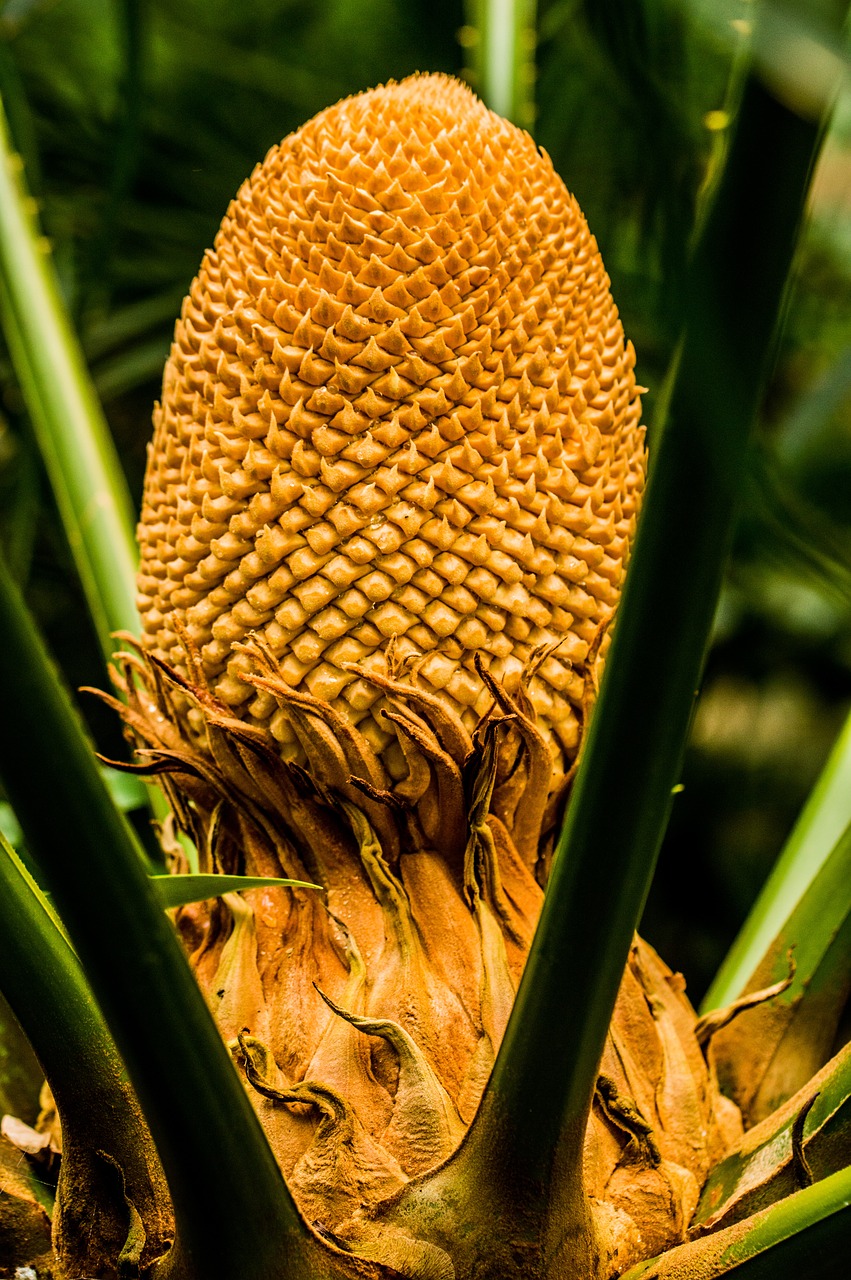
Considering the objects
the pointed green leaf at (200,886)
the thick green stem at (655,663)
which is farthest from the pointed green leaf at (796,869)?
the pointed green leaf at (200,886)

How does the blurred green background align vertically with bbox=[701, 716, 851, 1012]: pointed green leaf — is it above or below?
above

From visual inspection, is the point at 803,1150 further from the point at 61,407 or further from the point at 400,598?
the point at 61,407

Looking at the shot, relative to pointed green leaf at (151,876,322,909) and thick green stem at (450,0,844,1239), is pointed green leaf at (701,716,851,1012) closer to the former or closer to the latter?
thick green stem at (450,0,844,1239)

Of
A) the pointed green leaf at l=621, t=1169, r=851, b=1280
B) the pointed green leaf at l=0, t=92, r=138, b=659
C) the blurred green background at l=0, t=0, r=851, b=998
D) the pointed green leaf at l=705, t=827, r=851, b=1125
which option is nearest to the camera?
the pointed green leaf at l=621, t=1169, r=851, b=1280

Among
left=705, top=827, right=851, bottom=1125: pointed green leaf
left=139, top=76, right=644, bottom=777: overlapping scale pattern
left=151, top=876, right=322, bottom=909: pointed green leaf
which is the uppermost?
left=139, top=76, right=644, bottom=777: overlapping scale pattern

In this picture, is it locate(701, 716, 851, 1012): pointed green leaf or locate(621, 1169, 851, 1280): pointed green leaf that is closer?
locate(621, 1169, 851, 1280): pointed green leaf

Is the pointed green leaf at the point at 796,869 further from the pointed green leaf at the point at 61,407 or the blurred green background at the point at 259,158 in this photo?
the pointed green leaf at the point at 61,407

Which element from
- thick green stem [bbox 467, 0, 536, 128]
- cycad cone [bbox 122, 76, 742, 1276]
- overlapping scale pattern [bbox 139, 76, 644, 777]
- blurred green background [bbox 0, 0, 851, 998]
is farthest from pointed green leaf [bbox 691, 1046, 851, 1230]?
thick green stem [bbox 467, 0, 536, 128]

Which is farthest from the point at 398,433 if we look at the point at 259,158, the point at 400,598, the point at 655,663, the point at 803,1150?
the point at 259,158
